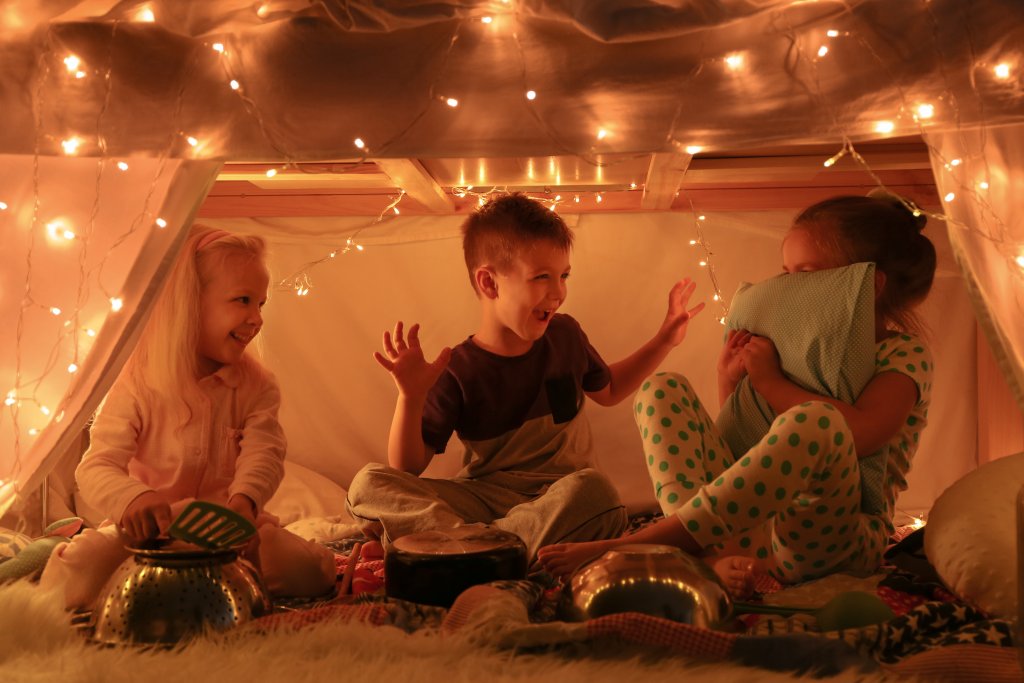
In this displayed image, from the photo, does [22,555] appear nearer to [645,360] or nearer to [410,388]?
[410,388]

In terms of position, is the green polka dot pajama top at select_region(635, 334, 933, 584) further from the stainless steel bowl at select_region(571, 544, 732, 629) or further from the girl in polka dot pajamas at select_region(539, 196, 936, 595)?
the stainless steel bowl at select_region(571, 544, 732, 629)

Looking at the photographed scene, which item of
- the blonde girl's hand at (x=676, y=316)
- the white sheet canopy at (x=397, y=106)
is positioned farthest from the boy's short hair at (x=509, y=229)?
the white sheet canopy at (x=397, y=106)

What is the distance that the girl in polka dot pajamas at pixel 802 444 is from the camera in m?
1.05

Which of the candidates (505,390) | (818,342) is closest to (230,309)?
(505,390)

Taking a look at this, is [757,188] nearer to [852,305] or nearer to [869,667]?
[852,305]

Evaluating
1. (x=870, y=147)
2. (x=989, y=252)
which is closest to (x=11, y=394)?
(x=989, y=252)

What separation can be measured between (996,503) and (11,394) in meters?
1.15

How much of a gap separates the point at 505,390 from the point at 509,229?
29 cm

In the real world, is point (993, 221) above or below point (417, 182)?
below

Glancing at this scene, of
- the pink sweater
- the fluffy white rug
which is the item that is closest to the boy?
the pink sweater

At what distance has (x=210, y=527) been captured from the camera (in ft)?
3.06

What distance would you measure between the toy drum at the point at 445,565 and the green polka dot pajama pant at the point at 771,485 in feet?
0.67

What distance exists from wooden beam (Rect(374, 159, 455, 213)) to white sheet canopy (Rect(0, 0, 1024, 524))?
0.23 metres

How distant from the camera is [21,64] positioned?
106 cm
